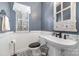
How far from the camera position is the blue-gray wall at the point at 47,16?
5.94 ft

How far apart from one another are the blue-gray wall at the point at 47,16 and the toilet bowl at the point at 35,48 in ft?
0.95

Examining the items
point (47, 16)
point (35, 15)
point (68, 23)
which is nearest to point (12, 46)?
point (35, 15)

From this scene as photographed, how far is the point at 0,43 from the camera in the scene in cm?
179

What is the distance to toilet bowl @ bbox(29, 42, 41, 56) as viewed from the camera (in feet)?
5.80

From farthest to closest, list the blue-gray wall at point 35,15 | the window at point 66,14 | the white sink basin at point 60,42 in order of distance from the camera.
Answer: the blue-gray wall at point 35,15 < the window at point 66,14 < the white sink basin at point 60,42

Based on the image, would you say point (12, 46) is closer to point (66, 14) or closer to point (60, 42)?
point (60, 42)

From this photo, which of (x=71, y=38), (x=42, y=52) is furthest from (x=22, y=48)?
(x=71, y=38)

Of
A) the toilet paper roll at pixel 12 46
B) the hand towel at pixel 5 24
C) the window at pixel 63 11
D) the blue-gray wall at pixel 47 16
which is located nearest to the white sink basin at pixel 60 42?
the blue-gray wall at pixel 47 16

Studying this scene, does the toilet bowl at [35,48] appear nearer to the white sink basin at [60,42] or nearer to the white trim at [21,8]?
the white sink basin at [60,42]

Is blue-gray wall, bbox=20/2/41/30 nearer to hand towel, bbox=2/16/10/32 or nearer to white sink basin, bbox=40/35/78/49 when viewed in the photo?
white sink basin, bbox=40/35/78/49

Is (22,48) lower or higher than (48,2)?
lower

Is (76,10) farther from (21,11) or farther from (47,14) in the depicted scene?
(21,11)

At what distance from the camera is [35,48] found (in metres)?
1.77

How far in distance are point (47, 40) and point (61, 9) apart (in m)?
0.55
